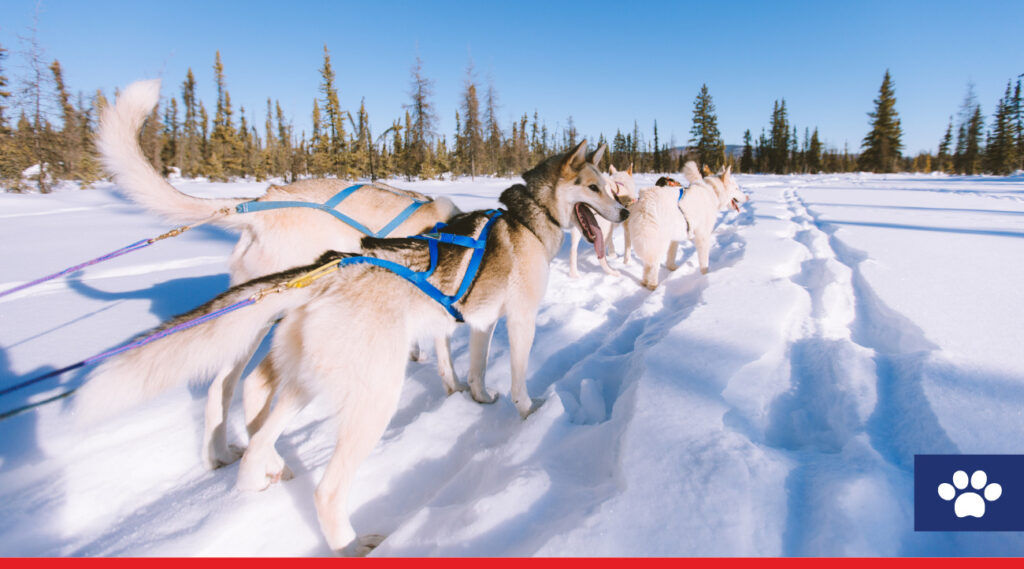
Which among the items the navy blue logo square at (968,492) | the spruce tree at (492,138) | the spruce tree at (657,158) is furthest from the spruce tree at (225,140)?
the spruce tree at (657,158)

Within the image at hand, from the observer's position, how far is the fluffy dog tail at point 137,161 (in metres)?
2.57

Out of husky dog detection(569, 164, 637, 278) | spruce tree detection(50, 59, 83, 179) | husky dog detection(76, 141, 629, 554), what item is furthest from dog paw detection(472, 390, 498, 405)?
spruce tree detection(50, 59, 83, 179)

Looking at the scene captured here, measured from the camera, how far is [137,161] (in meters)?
2.72

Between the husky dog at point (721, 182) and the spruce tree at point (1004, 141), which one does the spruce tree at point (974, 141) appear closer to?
the spruce tree at point (1004, 141)

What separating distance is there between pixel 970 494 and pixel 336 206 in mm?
3986

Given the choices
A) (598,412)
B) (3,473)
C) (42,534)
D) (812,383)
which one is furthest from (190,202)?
(812,383)

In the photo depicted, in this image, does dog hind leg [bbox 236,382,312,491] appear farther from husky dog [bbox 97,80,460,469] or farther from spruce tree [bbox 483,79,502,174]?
spruce tree [bbox 483,79,502,174]

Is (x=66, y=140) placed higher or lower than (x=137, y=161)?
higher

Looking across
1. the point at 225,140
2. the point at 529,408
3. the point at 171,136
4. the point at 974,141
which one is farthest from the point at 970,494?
the point at 974,141

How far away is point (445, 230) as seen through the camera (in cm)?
280

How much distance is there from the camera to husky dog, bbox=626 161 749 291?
5762mm

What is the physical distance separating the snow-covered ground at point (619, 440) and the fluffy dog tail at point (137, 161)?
4.59 feet

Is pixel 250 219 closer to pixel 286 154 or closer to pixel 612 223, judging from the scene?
pixel 612 223

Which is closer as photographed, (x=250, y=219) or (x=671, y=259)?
(x=250, y=219)
